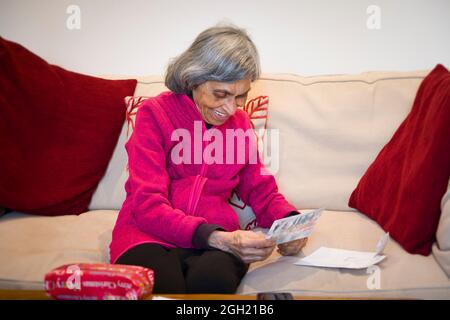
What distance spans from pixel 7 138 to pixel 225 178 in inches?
30.5

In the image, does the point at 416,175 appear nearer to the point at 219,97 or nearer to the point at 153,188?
the point at 219,97

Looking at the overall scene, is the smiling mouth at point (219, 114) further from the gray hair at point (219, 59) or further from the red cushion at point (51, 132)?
the red cushion at point (51, 132)

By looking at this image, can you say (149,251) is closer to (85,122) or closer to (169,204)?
(169,204)

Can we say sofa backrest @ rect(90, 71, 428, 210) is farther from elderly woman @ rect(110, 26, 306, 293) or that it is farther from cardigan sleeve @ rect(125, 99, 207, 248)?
cardigan sleeve @ rect(125, 99, 207, 248)

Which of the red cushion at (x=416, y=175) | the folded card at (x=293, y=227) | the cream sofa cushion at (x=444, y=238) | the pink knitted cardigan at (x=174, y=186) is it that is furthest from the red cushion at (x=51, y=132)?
the cream sofa cushion at (x=444, y=238)

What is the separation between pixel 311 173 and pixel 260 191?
303mm

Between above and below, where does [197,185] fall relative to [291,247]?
above

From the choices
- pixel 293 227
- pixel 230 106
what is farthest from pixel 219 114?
pixel 293 227

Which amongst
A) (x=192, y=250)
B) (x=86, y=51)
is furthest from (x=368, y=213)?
(x=86, y=51)

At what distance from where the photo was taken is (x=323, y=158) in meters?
1.79

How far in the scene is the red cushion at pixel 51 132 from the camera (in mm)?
1648

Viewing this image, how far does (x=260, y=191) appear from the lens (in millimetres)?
1572

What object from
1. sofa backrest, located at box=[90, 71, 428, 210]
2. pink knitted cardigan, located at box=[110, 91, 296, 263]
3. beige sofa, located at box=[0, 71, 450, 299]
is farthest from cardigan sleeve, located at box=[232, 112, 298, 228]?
sofa backrest, located at box=[90, 71, 428, 210]

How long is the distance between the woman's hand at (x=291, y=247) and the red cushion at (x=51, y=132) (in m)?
0.79
